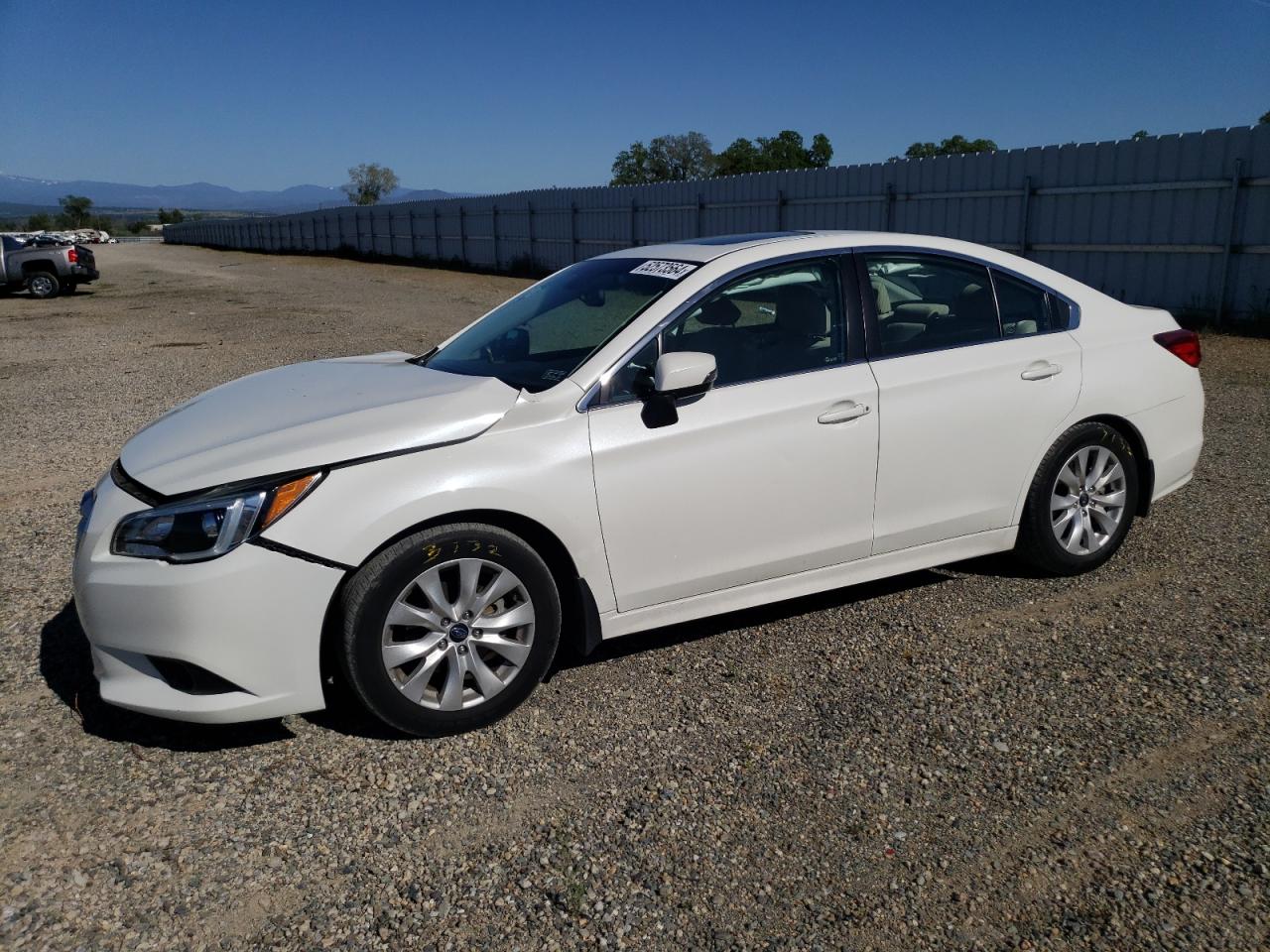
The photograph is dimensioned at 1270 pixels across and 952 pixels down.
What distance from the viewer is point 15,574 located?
17.8ft

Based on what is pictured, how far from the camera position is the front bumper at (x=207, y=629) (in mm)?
3268

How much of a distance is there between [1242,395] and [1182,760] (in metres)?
7.60

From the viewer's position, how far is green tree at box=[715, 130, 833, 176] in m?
80.9

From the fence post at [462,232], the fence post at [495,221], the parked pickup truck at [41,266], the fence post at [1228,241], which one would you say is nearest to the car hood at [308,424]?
the fence post at [1228,241]

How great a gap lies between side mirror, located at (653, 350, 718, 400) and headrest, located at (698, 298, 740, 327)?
0.32 metres

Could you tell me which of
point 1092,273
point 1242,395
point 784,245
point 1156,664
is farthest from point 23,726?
point 1092,273

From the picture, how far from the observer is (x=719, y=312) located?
164 inches

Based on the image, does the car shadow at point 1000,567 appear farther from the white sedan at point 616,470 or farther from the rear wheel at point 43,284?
the rear wheel at point 43,284

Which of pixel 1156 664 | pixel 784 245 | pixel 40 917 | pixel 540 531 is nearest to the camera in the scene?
pixel 40 917

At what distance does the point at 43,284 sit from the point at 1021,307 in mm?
27338

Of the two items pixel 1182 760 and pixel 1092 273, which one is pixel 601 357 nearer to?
pixel 1182 760

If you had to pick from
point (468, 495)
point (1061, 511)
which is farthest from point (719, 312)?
point (1061, 511)

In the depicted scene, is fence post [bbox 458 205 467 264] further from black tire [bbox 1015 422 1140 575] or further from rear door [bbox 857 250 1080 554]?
black tire [bbox 1015 422 1140 575]

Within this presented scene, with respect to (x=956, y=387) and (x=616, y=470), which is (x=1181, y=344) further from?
(x=616, y=470)
